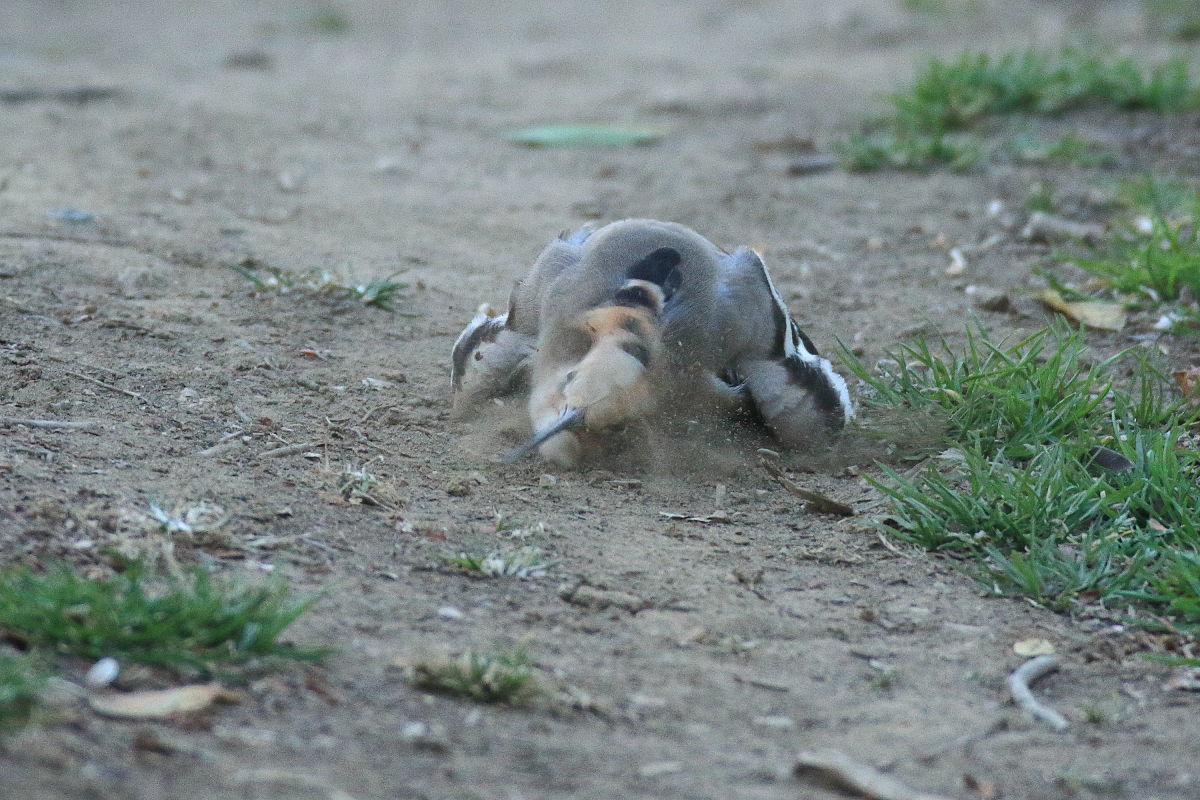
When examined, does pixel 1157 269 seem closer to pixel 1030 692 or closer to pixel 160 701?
pixel 1030 692

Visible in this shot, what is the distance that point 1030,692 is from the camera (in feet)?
9.47

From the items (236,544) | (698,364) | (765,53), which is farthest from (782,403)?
(765,53)

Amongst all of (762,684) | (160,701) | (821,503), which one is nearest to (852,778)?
(762,684)

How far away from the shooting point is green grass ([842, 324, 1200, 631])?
11.1 feet

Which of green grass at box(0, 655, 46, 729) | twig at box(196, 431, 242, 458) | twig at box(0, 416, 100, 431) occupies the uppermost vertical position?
green grass at box(0, 655, 46, 729)

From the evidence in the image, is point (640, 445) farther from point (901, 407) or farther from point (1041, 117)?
point (1041, 117)

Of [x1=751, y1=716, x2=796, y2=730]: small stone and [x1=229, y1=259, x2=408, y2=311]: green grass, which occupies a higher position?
[x1=229, y1=259, x2=408, y2=311]: green grass

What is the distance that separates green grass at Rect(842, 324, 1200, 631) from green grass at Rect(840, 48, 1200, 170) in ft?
11.1

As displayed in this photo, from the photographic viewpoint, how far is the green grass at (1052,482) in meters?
3.38

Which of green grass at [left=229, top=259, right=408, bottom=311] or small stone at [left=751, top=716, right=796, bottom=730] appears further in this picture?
green grass at [left=229, top=259, right=408, bottom=311]

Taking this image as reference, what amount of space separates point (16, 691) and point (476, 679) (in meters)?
0.81

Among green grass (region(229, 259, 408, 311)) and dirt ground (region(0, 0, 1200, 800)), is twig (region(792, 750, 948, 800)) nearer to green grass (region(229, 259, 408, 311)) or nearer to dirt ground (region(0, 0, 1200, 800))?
dirt ground (region(0, 0, 1200, 800))

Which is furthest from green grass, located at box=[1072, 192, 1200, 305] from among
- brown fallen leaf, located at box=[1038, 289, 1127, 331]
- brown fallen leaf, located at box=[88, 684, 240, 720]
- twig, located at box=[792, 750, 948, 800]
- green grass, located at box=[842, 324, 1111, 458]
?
brown fallen leaf, located at box=[88, 684, 240, 720]

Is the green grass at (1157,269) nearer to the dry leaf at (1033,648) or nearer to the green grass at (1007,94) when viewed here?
the green grass at (1007,94)
